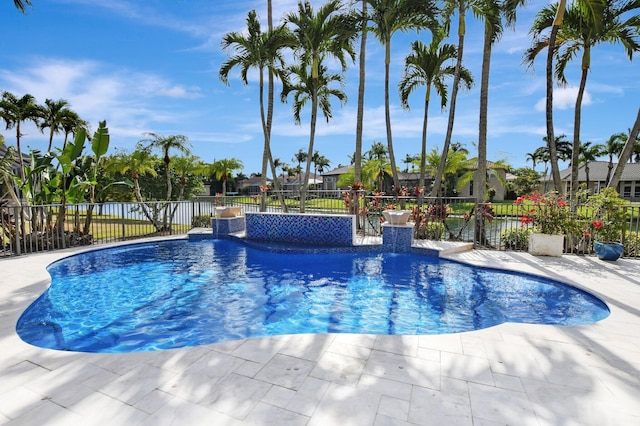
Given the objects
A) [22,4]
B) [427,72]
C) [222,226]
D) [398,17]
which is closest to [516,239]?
[398,17]

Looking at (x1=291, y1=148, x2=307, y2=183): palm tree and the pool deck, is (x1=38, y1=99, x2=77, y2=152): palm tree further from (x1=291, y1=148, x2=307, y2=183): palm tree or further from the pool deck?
(x1=291, y1=148, x2=307, y2=183): palm tree

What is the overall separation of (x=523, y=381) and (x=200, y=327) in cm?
376

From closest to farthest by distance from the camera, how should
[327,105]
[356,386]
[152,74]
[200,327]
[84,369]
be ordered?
[356,386], [84,369], [200,327], [152,74], [327,105]

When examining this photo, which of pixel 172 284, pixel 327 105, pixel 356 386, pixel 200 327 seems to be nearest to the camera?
pixel 356 386

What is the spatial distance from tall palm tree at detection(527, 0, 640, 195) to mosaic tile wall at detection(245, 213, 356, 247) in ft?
20.2

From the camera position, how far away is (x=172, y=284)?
6.37 meters

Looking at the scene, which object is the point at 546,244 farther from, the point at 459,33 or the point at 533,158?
the point at 533,158

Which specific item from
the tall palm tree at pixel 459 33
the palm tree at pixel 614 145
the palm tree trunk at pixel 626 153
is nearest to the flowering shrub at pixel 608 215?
the palm tree trunk at pixel 626 153

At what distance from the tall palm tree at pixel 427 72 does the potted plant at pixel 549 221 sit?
5.33m

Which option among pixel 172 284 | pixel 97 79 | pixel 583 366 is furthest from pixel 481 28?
pixel 97 79

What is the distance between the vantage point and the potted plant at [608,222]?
23.7ft

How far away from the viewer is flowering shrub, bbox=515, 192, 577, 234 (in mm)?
7645

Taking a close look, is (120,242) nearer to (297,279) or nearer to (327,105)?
(297,279)

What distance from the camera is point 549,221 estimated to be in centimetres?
783
